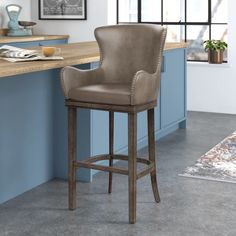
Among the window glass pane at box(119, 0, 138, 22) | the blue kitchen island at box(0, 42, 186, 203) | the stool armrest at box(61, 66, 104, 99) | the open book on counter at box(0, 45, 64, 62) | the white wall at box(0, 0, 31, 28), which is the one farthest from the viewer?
the window glass pane at box(119, 0, 138, 22)

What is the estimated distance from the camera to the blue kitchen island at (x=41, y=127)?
3.62 metres

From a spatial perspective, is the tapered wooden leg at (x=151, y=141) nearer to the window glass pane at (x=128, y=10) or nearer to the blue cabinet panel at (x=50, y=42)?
the blue cabinet panel at (x=50, y=42)

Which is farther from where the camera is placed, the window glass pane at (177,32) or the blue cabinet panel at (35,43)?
the window glass pane at (177,32)

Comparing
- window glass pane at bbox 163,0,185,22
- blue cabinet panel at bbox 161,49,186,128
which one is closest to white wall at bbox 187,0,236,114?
window glass pane at bbox 163,0,185,22

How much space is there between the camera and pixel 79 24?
726cm

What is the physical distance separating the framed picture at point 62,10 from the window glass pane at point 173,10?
3.31 ft

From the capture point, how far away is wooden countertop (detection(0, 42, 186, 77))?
3.11 meters

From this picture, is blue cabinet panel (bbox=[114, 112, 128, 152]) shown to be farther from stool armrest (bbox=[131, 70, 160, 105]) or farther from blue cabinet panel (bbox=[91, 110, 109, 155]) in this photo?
stool armrest (bbox=[131, 70, 160, 105])

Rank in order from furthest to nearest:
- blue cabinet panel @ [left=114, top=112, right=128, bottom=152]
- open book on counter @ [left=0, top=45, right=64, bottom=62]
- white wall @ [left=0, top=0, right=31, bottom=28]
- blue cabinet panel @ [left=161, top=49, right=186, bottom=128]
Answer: white wall @ [left=0, top=0, right=31, bottom=28] < blue cabinet panel @ [left=161, top=49, right=186, bottom=128] < blue cabinet panel @ [left=114, top=112, right=128, bottom=152] < open book on counter @ [left=0, top=45, right=64, bottom=62]

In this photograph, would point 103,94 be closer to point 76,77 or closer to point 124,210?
point 76,77

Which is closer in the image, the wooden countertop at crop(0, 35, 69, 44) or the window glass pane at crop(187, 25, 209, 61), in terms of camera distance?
the wooden countertop at crop(0, 35, 69, 44)

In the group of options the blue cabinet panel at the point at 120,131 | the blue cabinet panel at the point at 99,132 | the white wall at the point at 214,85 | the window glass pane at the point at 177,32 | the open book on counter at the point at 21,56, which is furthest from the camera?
the window glass pane at the point at 177,32

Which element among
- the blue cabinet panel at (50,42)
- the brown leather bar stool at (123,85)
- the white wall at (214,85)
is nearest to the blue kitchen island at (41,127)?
the brown leather bar stool at (123,85)

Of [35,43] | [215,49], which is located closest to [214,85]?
[215,49]
